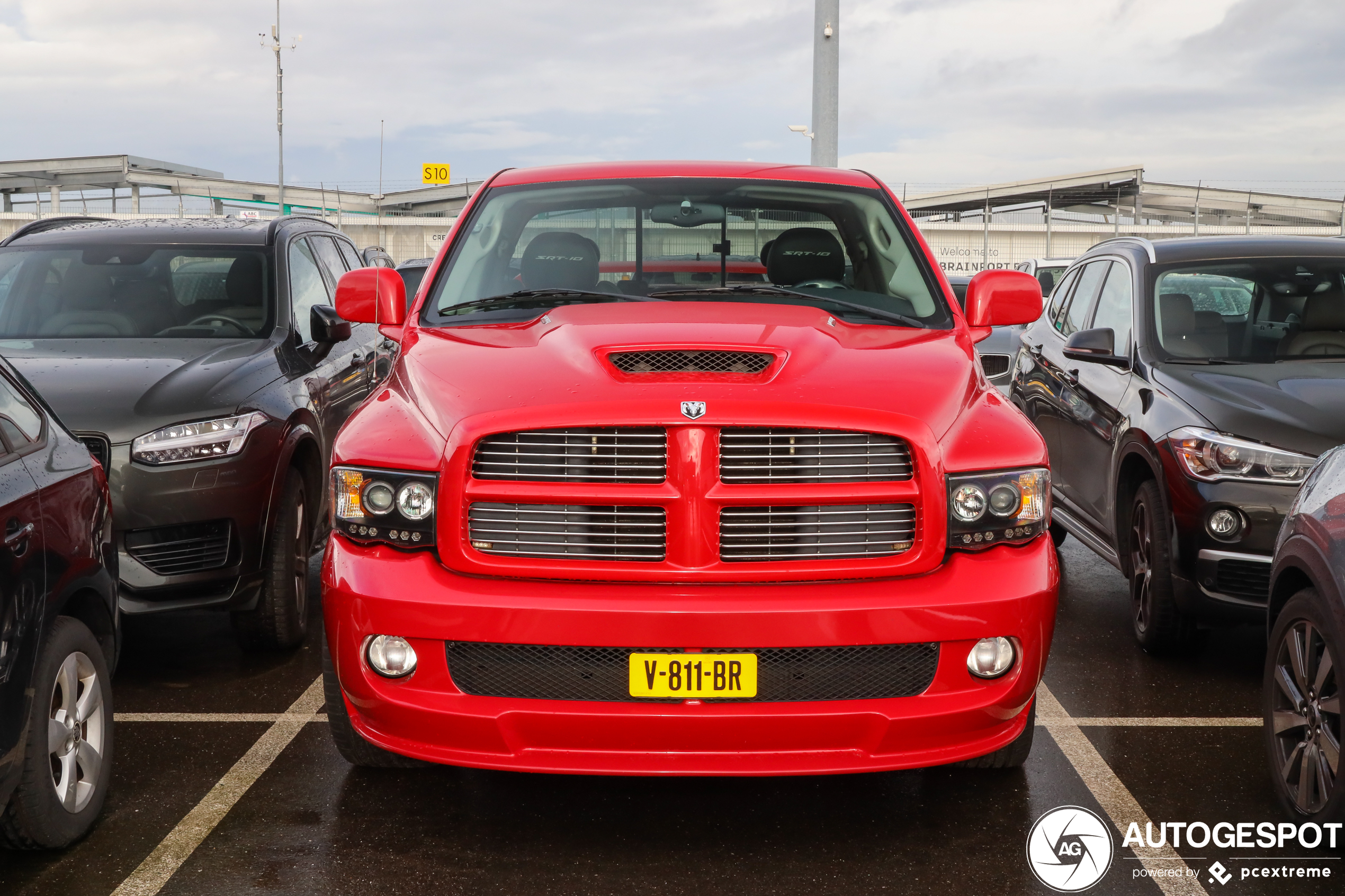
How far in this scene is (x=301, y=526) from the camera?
5926 millimetres

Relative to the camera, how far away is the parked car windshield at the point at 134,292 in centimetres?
643

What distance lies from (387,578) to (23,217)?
45.8m

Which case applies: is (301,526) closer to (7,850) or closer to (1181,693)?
(7,850)

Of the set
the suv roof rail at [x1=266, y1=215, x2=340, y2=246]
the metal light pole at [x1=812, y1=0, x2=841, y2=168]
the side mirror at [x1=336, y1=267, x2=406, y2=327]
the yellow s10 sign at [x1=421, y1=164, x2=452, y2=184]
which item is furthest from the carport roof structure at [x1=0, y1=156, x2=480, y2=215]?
the side mirror at [x1=336, y1=267, x2=406, y2=327]

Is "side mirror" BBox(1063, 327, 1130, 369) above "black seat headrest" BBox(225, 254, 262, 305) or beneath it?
beneath

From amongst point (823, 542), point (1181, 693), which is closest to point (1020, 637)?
point (823, 542)

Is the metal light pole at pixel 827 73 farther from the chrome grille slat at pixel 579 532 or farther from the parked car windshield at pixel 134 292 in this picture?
the chrome grille slat at pixel 579 532

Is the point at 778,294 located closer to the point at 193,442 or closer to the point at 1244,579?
the point at 1244,579

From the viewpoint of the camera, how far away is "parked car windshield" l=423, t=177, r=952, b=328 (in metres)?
4.60

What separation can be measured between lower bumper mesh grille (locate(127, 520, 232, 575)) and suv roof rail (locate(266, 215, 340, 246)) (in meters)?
2.15

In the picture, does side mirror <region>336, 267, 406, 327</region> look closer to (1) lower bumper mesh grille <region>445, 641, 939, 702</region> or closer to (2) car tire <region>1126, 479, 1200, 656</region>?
(1) lower bumper mesh grille <region>445, 641, 939, 702</region>

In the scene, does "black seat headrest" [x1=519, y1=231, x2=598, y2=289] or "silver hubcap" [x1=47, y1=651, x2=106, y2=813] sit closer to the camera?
"silver hubcap" [x1=47, y1=651, x2=106, y2=813]

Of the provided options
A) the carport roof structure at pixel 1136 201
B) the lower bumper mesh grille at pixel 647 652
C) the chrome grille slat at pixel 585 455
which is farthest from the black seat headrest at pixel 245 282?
the carport roof structure at pixel 1136 201

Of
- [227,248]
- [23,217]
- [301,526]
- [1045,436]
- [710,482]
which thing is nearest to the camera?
[710,482]
